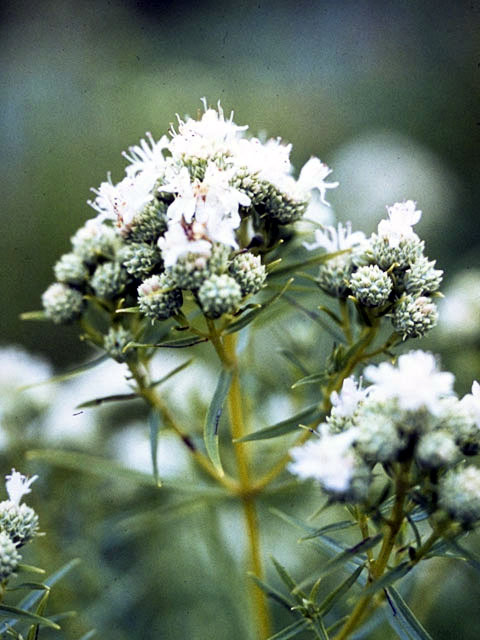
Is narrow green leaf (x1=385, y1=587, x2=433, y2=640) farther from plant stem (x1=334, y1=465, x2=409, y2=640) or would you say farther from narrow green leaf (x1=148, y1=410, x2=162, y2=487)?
narrow green leaf (x1=148, y1=410, x2=162, y2=487)

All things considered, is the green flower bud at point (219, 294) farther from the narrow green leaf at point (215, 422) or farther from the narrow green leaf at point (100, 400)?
the narrow green leaf at point (100, 400)

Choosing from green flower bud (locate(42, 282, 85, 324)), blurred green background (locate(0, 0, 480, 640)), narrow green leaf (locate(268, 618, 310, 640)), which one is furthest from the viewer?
blurred green background (locate(0, 0, 480, 640))

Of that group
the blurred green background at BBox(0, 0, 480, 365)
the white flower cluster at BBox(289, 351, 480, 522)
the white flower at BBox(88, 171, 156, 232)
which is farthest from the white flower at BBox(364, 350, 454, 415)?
the blurred green background at BBox(0, 0, 480, 365)

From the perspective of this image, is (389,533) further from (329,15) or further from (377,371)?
(329,15)

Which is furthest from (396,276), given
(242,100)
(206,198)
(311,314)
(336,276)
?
(242,100)

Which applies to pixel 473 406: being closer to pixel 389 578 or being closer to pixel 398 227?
pixel 389 578

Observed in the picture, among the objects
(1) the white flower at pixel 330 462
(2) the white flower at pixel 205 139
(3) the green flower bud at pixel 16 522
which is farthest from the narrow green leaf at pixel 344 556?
(2) the white flower at pixel 205 139
